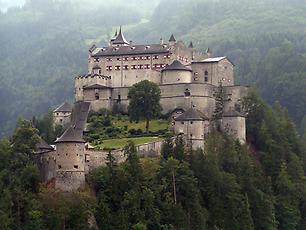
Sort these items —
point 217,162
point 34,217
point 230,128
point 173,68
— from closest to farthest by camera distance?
point 34,217 < point 217,162 < point 230,128 < point 173,68

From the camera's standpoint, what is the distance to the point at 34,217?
230ft

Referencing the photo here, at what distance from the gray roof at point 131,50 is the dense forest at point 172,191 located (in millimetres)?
18961

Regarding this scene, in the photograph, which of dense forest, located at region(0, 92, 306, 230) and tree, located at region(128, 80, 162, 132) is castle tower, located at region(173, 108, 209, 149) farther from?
tree, located at region(128, 80, 162, 132)

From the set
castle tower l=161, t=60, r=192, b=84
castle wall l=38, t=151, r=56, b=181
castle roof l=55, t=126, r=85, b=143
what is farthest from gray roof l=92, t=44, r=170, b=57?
castle roof l=55, t=126, r=85, b=143

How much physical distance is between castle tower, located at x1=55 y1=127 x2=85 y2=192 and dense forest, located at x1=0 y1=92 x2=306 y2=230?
1.21 m

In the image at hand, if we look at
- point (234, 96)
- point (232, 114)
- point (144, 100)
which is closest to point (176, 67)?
point (144, 100)

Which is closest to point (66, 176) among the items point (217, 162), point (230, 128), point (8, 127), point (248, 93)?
point (217, 162)

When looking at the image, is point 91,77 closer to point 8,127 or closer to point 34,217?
point 34,217

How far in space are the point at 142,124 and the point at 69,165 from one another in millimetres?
22386

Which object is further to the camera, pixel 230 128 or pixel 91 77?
pixel 91 77

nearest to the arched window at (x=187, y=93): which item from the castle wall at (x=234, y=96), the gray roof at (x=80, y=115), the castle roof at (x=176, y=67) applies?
the castle roof at (x=176, y=67)

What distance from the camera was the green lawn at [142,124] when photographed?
9312 centimetres

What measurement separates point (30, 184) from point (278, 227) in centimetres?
3130

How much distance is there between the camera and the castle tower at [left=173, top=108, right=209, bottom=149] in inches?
3386
